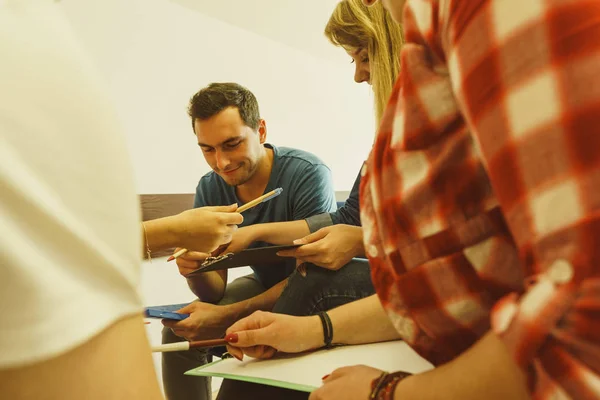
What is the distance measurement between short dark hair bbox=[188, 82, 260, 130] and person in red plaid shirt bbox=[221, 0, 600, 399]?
4.27 feet

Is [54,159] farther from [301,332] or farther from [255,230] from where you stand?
[255,230]

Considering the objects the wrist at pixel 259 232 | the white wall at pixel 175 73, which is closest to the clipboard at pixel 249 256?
the wrist at pixel 259 232

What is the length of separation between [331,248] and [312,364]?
315 mm

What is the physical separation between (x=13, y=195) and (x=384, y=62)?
1032 mm

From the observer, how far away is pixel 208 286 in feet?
4.65

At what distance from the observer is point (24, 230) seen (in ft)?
0.79

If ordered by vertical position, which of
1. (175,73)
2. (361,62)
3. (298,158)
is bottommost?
(298,158)

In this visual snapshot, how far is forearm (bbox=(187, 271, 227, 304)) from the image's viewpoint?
4.60 feet

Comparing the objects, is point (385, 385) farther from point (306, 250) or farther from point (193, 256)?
point (193, 256)

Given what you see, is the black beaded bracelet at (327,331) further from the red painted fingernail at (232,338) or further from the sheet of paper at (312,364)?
the red painted fingernail at (232,338)

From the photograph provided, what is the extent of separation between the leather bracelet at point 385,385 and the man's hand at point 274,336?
25 cm

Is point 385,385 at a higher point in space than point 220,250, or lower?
lower

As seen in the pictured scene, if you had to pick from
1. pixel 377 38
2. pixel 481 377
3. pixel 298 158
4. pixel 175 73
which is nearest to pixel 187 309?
pixel 298 158

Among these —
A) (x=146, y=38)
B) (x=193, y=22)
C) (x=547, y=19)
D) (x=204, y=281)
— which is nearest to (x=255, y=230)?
(x=204, y=281)
